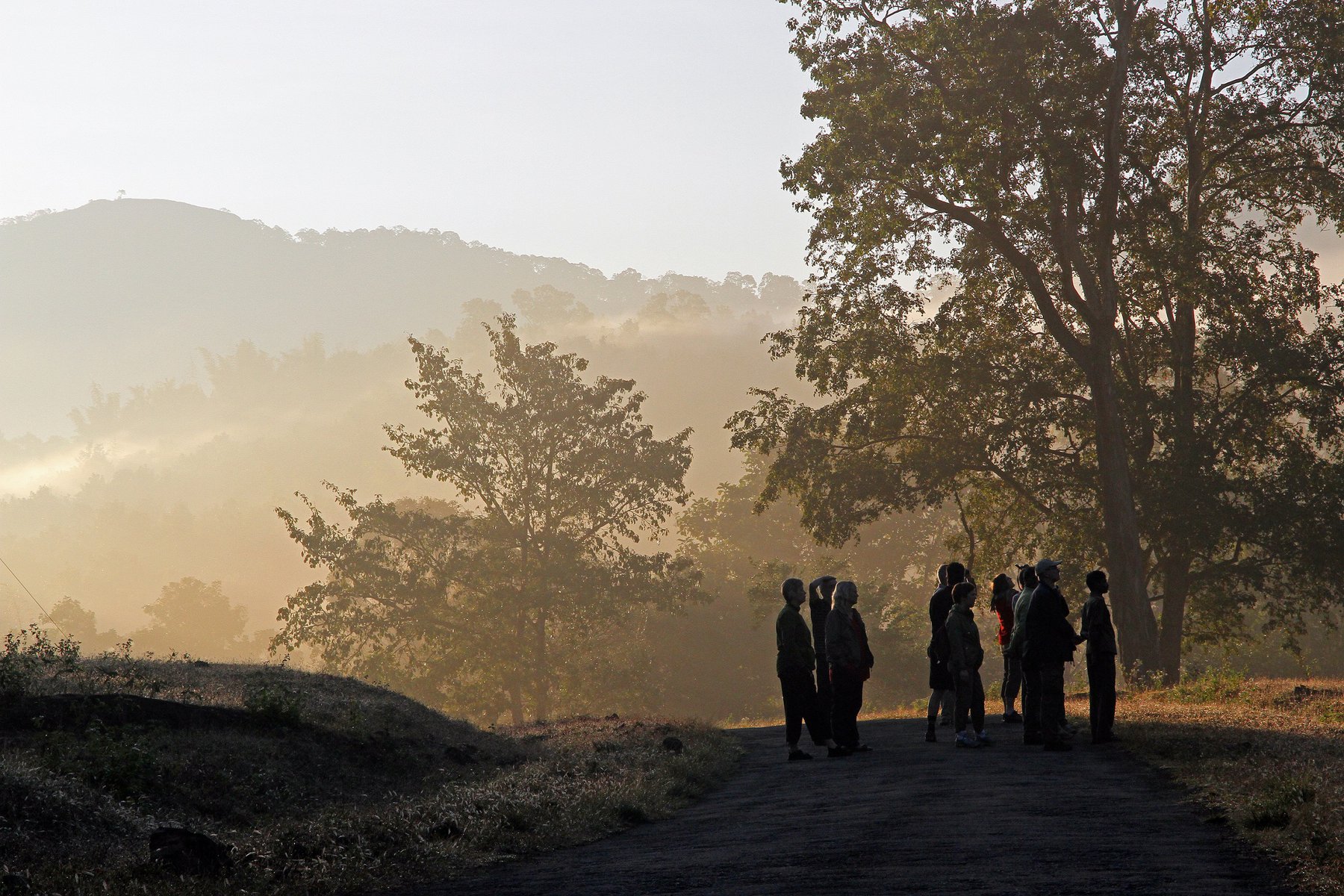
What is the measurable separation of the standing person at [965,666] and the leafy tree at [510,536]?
30.1 meters

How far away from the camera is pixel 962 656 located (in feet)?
51.0

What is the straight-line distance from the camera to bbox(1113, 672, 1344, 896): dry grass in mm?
7457

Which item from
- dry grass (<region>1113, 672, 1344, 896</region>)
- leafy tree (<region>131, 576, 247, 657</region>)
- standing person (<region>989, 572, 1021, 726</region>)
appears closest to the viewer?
dry grass (<region>1113, 672, 1344, 896</region>)

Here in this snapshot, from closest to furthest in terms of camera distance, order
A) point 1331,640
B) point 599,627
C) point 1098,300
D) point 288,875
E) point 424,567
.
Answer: point 288,875, point 1098,300, point 424,567, point 599,627, point 1331,640

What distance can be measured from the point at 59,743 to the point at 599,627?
1671 inches

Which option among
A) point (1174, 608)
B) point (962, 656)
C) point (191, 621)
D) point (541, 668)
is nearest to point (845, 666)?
point (962, 656)

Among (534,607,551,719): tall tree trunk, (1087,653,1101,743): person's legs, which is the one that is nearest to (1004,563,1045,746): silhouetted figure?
(1087,653,1101,743): person's legs

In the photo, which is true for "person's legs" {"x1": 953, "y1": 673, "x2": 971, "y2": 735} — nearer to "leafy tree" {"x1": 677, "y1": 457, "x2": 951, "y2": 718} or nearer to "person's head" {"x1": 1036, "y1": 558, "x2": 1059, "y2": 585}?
"person's head" {"x1": 1036, "y1": 558, "x2": 1059, "y2": 585}

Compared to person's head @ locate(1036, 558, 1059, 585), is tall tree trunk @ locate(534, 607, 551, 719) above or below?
below

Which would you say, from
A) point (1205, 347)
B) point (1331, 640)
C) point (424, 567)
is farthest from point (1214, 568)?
point (1331, 640)

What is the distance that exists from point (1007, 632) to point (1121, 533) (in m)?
9.16

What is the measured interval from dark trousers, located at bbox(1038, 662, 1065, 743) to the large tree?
11630 mm

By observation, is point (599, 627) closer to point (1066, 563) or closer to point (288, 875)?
point (1066, 563)

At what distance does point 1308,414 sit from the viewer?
26.9 metres
